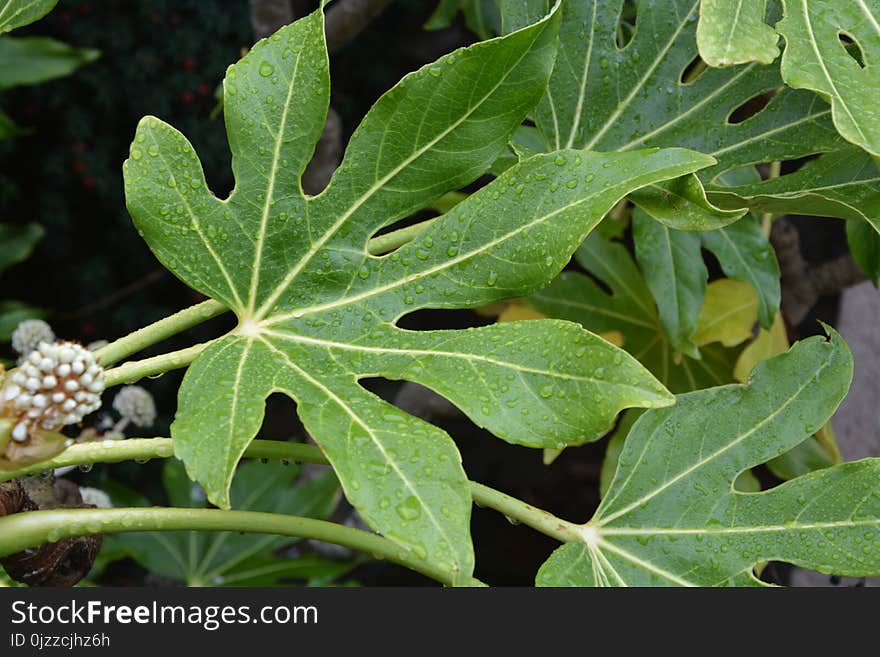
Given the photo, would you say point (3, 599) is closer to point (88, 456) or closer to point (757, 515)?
point (88, 456)

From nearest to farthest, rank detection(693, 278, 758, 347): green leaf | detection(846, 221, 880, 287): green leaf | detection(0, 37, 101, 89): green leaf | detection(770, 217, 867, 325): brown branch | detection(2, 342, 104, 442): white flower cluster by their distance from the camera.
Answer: detection(2, 342, 104, 442): white flower cluster < detection(846, 221, 880, 287): green leaf < detection(693, 278, 758, 347): green leaf < detection(770, 217, 867, 325): brown branch < detection(0, 37, 101, 89): green leaf

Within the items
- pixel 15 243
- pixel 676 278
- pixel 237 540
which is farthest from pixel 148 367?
pixel 15 243

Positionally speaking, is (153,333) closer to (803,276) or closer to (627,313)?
(627,313)

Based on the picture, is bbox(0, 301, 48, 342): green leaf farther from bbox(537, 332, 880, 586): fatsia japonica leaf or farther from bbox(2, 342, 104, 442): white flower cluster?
bbox(537, 332, 880, 586): fatsia japonica leaf

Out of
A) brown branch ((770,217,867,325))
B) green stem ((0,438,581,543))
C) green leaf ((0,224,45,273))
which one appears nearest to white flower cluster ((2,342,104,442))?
green stem ((0,438,581,543))

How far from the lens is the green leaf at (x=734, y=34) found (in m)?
0.60

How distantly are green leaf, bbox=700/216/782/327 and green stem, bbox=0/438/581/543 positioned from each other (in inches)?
18.2

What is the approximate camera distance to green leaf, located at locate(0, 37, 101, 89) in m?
1.65

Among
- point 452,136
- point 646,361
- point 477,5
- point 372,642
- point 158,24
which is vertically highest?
Result: point 158,24

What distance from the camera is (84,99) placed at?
2.16 meters

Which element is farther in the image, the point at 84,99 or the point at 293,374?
the point at 84,99

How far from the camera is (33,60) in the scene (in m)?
1.67

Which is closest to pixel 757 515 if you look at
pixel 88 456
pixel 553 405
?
pixel 553 405

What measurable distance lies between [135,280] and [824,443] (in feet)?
5.77
